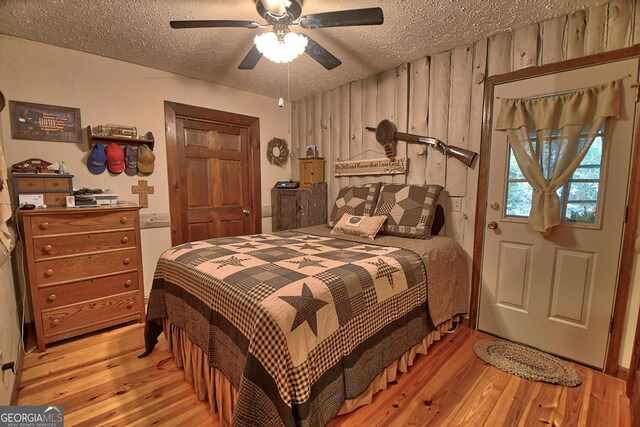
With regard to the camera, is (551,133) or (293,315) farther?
(551,133)

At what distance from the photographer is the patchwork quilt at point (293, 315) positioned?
107cm

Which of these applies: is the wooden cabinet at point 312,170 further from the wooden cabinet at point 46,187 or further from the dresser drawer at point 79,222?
the wooden cabinet at point 46,187

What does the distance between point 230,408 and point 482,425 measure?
125 centimetres

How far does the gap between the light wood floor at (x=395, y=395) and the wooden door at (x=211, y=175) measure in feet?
4.68

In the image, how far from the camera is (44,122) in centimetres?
231

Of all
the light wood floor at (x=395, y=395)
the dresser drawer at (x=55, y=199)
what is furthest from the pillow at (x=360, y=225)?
the dresser drawer at (x=55, y=199)

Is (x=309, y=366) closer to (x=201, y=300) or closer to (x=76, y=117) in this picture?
(x=201, y=300)

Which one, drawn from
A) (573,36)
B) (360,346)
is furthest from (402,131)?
(360,346)

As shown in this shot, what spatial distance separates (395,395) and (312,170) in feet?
8.18

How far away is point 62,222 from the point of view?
2096 millimetres

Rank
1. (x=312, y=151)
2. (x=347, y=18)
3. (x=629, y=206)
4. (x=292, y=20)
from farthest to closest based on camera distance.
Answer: (x=312, y=151) < (x=292, y=20) < (x=629, y=206) < (x=347, y=18)

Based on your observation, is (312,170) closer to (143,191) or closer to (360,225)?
(360,225)

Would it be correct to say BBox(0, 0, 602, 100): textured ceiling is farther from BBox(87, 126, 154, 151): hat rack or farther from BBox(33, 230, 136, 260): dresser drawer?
BBox(33, 230, 136, 260): dresser drawer

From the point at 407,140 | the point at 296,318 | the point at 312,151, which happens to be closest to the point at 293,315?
the point at 296,318
